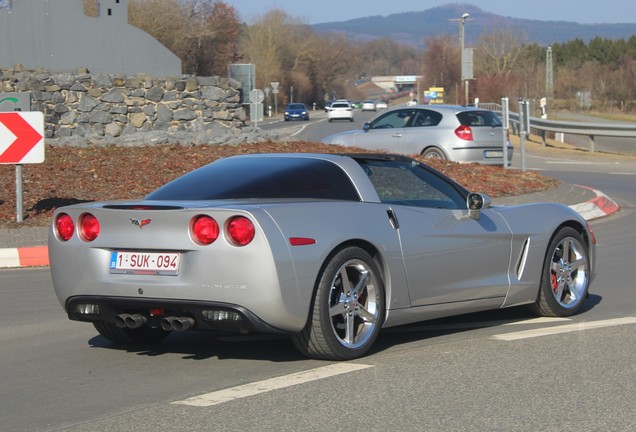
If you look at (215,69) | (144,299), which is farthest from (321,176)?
(215,69)

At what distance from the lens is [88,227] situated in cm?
697

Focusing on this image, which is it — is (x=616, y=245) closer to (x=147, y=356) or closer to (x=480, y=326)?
(x=480, y=326)

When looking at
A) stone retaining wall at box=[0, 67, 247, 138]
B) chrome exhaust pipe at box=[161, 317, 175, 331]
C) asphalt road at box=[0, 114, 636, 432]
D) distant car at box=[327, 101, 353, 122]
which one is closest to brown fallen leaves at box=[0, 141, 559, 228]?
stone retaining wall at box=[0, 67, 247, 138]

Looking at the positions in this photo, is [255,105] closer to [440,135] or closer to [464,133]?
[440,135]

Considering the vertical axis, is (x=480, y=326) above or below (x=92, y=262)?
below

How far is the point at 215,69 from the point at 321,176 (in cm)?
7515

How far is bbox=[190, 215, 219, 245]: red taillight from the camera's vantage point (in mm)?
6492

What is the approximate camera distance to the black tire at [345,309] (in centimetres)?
665

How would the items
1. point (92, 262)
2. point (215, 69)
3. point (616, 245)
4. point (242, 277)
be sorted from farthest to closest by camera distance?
1. point (215, 69)
2. point (616, 245)
3. point (92, 262)
4. point (242, 277)

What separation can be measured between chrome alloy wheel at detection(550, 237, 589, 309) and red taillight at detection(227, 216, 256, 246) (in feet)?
9.86

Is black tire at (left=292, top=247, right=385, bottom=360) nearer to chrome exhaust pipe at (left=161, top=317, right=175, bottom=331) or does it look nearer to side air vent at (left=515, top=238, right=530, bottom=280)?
chrome exhaust pipe at (left=161, top=317, right=175, bottom=331)

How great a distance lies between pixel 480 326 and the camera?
8273mm

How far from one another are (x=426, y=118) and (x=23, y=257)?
1276cm

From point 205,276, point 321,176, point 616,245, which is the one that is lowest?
point 616,245
